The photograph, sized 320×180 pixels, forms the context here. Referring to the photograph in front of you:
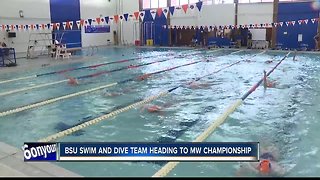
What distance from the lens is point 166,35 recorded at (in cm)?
2781

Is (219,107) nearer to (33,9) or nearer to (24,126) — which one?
(24,126)

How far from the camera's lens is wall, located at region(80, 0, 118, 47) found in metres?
25.9

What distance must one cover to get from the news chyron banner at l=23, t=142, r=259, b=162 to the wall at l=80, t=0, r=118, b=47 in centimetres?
2377

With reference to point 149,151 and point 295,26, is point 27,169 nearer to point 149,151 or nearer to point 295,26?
point 149,151

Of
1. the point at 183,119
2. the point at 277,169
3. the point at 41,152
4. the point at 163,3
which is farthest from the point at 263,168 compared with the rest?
the point at 163,3

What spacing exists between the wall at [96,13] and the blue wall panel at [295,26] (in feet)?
47.1

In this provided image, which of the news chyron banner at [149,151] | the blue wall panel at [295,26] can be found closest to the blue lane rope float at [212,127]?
the news chyron banner at [149,151]

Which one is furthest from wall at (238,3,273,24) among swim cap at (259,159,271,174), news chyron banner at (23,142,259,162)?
news chyron banner at (23,142,259,162)

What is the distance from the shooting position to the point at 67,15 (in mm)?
24156

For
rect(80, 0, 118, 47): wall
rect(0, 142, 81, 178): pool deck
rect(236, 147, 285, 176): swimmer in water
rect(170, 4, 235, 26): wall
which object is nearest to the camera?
rect(0, 142, 81, 178): pool deck

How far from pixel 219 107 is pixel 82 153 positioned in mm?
4101

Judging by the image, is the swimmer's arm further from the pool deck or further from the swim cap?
the pool deck

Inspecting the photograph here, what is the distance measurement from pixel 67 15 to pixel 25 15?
12.5ft

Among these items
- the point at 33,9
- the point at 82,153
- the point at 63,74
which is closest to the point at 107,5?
the point at 33,9
